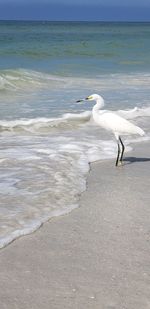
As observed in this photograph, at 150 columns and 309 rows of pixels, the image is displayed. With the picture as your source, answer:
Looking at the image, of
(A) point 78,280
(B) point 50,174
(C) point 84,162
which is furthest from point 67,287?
(C) point 84,162

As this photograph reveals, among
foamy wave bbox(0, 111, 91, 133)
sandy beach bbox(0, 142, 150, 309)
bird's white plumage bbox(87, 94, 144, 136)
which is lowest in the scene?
foamy wave bbox(0, 111, 91, 133)

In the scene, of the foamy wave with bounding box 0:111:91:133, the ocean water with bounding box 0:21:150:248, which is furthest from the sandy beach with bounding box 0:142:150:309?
the foamy wave with bounding box 0:111:91:133

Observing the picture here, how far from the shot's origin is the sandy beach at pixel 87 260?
361 cm

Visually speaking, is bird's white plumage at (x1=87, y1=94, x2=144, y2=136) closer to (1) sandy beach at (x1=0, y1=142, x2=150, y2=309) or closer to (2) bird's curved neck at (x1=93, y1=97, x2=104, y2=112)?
(2) bird's curved neck at (x1=93, y1=97, x2=104, y2=112)

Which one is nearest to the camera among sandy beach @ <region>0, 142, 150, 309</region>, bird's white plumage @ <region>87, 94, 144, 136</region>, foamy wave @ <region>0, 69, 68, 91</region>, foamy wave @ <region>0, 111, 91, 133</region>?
sandy beach @ <region>0, 142, 150, 309</region>

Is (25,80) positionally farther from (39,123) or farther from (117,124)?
(117,124)

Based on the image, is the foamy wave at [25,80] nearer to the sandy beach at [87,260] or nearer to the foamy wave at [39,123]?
the foamy wave at [39,123]

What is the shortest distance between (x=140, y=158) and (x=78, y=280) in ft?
13.9

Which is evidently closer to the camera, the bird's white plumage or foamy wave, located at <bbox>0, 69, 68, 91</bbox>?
the bird's white plumage

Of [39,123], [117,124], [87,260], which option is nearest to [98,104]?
[117,124]

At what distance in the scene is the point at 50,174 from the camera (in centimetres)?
657

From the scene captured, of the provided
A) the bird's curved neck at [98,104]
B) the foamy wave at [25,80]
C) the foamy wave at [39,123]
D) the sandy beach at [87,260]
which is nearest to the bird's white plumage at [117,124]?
the bird's curved neck at [98,104]

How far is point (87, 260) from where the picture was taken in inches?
165

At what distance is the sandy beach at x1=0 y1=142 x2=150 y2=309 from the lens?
361cm
